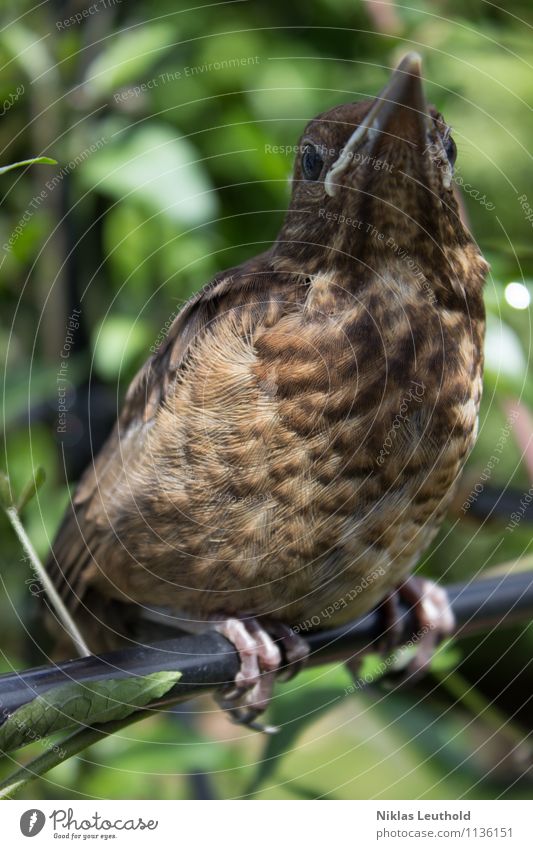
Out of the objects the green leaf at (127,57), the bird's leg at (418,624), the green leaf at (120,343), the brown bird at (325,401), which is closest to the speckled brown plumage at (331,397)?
the brown bird at (325,401)

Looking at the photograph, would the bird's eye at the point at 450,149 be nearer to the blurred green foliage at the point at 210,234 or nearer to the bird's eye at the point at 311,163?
the bird's eye at the point at 311,163

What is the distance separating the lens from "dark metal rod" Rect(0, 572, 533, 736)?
74 cm

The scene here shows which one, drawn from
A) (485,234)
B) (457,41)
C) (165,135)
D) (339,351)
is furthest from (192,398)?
(457,41)

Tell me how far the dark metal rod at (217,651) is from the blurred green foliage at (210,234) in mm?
140

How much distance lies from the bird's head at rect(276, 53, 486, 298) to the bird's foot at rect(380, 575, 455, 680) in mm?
430

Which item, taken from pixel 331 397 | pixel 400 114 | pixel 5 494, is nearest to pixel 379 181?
A: pixel 400 114

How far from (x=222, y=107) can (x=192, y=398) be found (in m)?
0.56

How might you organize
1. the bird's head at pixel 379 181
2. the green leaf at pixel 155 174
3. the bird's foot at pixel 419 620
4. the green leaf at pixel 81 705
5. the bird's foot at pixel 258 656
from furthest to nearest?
the green leaf at pixel 155 174
the bird's foot at pixel 419 620
the bird's foot at pixel 258 656
the bird's head at pixel 379 181
the green leaf at pixel 81 705

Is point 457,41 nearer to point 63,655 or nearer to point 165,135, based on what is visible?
point 165,135

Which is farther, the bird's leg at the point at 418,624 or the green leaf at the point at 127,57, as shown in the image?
the green leaf at the point at 127,57

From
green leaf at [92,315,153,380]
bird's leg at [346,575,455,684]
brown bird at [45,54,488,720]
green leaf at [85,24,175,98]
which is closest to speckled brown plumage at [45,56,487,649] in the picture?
brown bird at [45,54,488,720]

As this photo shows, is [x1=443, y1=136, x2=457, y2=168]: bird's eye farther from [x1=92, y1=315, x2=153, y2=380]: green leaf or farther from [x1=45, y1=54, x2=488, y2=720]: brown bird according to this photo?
[x1=92, y1=315, x2=153, y2=380]: green leaf

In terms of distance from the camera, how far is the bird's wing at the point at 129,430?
3.33 feet

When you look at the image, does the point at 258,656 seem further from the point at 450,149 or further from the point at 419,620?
the point at 450,149
